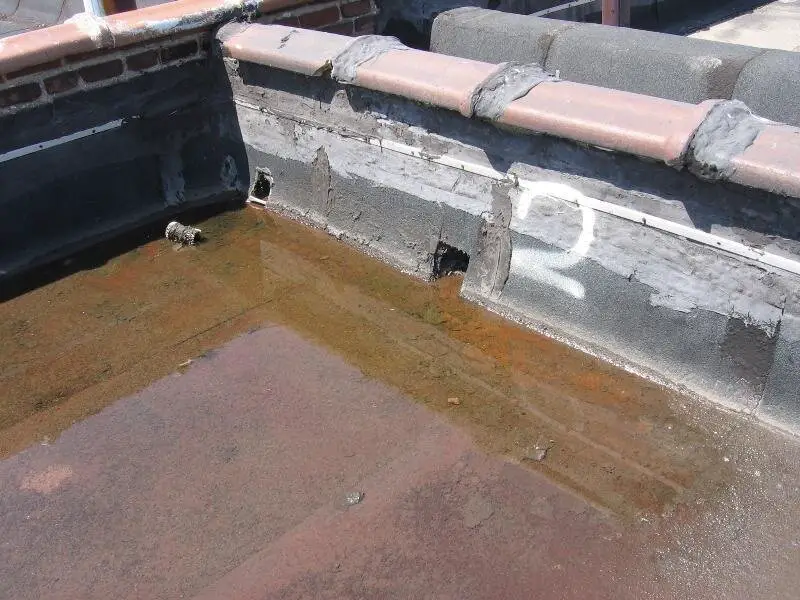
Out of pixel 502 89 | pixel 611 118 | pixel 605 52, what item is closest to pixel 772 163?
pixel 611 118

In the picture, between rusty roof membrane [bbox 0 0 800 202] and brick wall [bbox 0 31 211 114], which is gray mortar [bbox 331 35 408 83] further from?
brick wall [bbox 0 31 211 114]

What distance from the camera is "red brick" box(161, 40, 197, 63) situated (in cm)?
414

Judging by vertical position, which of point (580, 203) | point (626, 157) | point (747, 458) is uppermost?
point (626, 157)

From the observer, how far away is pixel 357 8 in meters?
4.66

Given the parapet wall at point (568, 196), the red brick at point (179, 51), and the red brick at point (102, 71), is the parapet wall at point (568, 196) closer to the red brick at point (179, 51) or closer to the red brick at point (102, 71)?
the red brick at point (179, 51)

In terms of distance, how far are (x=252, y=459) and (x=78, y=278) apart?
175 cm

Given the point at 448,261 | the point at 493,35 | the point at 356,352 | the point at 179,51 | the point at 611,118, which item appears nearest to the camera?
the point at 611,118

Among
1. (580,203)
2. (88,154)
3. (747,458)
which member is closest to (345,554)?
(747,458)

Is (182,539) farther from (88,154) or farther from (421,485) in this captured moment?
(88,154)

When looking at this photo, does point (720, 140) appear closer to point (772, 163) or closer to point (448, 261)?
point (772, 163)

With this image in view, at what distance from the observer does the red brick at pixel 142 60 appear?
402 cm

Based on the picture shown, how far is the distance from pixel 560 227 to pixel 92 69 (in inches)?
98.1

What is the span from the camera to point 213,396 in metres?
3.06

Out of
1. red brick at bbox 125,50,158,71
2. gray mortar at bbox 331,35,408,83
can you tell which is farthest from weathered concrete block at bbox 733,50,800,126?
red brick at bbox 125,50,158,71
